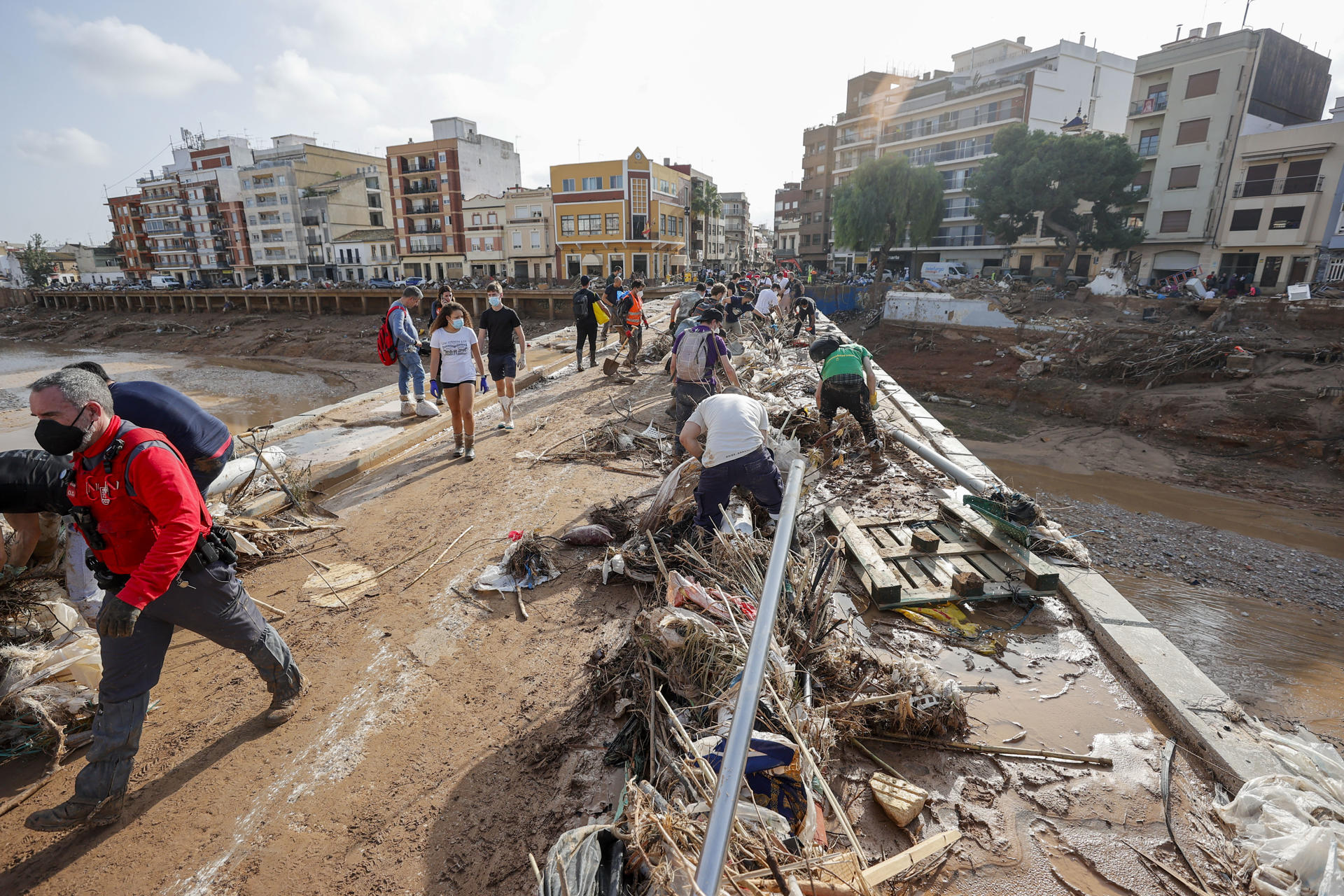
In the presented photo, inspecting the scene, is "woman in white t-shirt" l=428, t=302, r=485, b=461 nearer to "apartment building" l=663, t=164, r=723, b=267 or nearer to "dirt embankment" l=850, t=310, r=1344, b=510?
"dirt embankment" l=850, t=310, r=1344, b=510

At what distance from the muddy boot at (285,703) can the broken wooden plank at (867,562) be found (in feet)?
11.5

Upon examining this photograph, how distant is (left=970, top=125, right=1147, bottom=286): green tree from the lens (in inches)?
1145

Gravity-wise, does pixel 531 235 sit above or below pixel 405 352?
above

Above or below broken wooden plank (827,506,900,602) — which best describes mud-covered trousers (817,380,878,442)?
above

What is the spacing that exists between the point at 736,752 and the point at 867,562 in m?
2.95

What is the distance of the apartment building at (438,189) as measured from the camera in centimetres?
5097

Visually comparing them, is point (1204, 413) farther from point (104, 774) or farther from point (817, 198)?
point (817, 198)

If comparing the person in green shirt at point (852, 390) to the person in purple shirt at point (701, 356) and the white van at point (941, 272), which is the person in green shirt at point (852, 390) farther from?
the white van at point (941, 272)

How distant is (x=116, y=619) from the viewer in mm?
2469

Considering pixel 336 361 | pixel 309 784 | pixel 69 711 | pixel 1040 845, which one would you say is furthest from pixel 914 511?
pixel 336 361

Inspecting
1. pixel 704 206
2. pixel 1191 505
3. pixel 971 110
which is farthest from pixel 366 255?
pixel 1191 505

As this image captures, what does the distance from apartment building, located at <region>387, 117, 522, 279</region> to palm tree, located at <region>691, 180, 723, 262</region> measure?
1884cm

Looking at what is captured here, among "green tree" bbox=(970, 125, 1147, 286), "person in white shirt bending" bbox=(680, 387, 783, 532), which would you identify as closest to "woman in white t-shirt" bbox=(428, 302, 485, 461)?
"person in white shirt bending" bbox=(680, 387, 783, 532)

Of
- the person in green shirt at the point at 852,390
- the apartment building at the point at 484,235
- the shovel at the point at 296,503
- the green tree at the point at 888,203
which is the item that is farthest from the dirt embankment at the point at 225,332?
the person in green shirt at the point at 852,390
